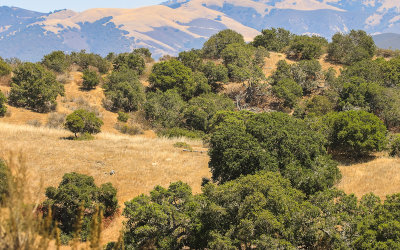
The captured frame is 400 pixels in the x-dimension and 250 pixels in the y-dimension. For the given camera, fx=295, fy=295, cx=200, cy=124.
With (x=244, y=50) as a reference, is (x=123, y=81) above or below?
below

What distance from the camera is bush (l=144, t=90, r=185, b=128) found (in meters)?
39.6

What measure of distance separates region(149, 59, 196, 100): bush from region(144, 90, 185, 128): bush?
15.2ft

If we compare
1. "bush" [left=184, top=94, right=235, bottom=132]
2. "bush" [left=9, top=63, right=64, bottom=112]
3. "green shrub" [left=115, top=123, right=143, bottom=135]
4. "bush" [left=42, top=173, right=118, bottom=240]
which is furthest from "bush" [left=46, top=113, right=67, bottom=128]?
"bush" [left=42, top=173, right=118, bottom=240]

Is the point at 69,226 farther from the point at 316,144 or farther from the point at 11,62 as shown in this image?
the point at 11,62

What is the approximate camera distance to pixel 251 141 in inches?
656

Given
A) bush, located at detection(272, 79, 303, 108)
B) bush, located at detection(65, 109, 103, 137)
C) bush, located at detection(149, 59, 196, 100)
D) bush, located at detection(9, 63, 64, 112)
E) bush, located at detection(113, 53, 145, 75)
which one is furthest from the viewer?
bush, located at detection(113, 53, 145, 75)

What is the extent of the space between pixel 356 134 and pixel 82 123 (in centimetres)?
2443

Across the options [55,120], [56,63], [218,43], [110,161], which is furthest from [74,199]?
[218,43]

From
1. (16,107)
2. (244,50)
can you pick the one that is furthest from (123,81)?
(244,50)

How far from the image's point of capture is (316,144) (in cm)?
1788

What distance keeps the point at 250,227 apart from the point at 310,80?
4333 cm

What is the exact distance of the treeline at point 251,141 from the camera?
443 inches

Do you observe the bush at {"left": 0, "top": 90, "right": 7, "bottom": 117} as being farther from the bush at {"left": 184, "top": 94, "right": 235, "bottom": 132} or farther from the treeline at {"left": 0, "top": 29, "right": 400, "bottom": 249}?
the bush at {"left": 184, "top": 94, "right": 235, "bottom": 132}

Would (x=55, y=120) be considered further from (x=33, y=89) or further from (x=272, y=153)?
(x=272, y=153)
